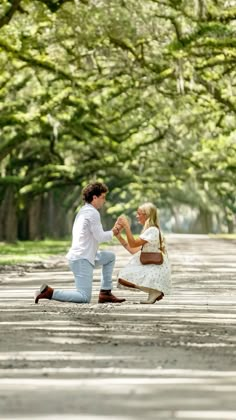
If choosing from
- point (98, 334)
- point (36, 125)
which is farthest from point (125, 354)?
point (36, 125)

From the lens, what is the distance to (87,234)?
14.4 meters

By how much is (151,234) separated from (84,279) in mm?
1071

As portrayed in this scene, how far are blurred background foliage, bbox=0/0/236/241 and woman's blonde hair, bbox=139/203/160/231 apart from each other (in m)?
10.7

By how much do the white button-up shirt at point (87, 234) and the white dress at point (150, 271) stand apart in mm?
528

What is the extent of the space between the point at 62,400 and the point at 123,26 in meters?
21.2

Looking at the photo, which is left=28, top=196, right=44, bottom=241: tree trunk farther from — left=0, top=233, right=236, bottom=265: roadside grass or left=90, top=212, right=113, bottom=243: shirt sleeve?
left=90, top=212, right=113, bottom=243: shirt sleeve

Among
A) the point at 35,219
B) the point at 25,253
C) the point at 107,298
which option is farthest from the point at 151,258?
the point at 35,219

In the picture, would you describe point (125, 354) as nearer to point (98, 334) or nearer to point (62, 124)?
point (98, 334)

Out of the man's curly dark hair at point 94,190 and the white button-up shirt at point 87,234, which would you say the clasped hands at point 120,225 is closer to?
the white button-up shirt at point 87,234

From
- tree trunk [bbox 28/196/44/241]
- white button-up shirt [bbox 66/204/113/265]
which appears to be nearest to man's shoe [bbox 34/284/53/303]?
white button-up shirt [bbox 66/204/113/265]

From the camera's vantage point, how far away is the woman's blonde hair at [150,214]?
14.6m

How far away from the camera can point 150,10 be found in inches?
1087

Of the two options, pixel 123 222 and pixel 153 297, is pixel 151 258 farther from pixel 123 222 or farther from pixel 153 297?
pixel 123 222

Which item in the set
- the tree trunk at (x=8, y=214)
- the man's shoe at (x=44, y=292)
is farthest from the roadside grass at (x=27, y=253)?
the man's shoe at (x=44, y=292)
